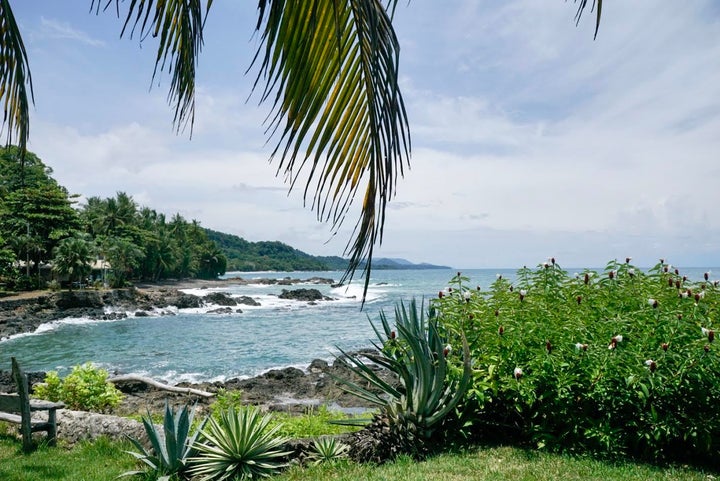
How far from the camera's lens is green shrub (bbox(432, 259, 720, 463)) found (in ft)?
14.4

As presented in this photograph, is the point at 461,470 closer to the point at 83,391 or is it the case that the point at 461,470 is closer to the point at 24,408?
the point at 24,408

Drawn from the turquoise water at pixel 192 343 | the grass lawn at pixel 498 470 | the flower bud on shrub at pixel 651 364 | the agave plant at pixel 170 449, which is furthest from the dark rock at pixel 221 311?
the flower bud on shrub at pixel 651 364

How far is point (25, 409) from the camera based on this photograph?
6.46 metres

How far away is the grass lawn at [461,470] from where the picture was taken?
411cm

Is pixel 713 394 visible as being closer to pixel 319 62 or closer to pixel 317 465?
pixel 317 465

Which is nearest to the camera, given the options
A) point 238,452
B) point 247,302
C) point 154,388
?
point 238,452

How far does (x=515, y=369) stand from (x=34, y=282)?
49782 millimetres

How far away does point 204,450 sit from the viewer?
496 centimetres

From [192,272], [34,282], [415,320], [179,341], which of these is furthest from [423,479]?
[192,272]

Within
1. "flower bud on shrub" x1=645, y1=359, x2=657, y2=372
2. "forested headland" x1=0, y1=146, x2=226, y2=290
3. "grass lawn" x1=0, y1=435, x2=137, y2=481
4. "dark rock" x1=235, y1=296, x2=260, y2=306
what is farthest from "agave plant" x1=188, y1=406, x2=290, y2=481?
"dark rock" x1=235, y1=296, x2=260, y2=306

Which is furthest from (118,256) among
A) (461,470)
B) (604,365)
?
(604,365)

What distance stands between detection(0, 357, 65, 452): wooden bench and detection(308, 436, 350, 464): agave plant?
3.92m

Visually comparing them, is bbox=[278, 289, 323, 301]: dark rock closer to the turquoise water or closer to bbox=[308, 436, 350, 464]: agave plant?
the turquoise water

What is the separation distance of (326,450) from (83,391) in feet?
16.7
